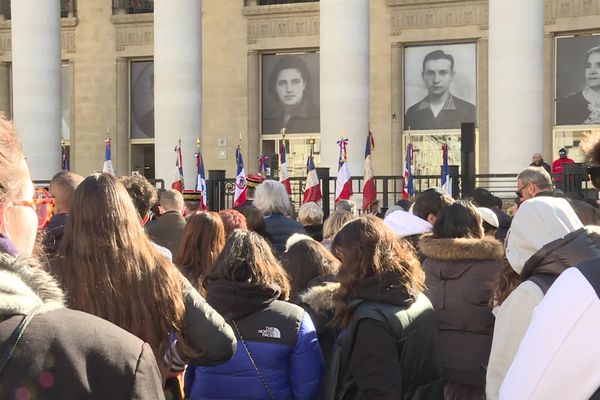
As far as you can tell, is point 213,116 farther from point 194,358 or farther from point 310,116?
point 194,358

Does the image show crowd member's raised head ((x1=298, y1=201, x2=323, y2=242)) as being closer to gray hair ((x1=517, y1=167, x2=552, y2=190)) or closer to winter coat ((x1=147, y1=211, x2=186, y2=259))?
winter coat ((x1=147, y1=211, x2=186, y2=259))

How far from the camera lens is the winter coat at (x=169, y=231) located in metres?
7.05

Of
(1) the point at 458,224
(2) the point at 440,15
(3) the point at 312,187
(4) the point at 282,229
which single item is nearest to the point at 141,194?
(4) the point at 282,229

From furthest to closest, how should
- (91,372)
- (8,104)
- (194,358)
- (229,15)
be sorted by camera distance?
1. (8,104)
2. (229,15)
3. (194,358)
4. (91,372)

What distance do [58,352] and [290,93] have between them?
74.0 ft

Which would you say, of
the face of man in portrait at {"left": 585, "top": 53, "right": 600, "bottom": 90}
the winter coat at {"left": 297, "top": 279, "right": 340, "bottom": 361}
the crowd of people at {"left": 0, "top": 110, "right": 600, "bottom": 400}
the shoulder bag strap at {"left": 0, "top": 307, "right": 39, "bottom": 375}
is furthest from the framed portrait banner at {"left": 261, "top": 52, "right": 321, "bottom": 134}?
the shoulder bag strap at {"left": 0, "top": 307, "right": 39, "bottom": 375}

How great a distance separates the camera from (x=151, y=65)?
25156 millimetres

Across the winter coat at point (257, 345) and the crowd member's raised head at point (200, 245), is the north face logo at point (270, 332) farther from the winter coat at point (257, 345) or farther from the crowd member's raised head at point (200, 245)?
the crowd member's raised head at point (200, 245)

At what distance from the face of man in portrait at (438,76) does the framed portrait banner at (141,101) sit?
797cm

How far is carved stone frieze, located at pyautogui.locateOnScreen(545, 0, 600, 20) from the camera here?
2091 cm

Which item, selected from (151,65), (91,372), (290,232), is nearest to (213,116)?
(151,65)

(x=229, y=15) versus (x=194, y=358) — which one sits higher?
(x=229, y=15)

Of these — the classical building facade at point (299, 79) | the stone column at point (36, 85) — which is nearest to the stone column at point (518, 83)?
the classical building facade at point (299, 79)

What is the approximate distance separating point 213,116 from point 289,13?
3496 mm
